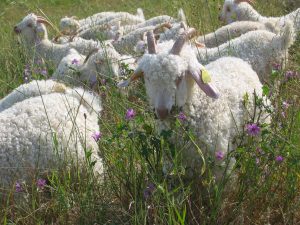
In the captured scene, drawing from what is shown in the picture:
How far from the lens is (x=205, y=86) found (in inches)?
127

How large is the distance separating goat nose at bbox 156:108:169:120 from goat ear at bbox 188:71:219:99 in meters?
0.28

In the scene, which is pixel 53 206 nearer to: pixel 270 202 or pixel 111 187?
pixel 111 187

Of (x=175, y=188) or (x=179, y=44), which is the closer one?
(x=175, y=188)

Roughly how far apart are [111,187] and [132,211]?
270 mm

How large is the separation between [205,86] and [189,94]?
9.0 inches

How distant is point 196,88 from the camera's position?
350 centimetres

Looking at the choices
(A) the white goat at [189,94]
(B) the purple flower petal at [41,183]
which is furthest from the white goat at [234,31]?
(B) the purple flower petal at [41,183]

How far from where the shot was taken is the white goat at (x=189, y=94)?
326cm

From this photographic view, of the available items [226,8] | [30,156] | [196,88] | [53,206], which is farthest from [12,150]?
[226,8]

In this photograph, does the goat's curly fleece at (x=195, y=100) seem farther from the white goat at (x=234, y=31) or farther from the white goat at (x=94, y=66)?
the white goat at (x=234, y=31)

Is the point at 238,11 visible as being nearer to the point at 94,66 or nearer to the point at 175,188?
the point at 94,66

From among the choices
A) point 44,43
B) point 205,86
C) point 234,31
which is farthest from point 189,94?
point 44,43

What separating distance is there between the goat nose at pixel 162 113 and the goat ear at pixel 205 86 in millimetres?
284

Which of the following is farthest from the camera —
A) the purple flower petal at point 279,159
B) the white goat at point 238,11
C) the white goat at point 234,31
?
the white goat at point 238,11
